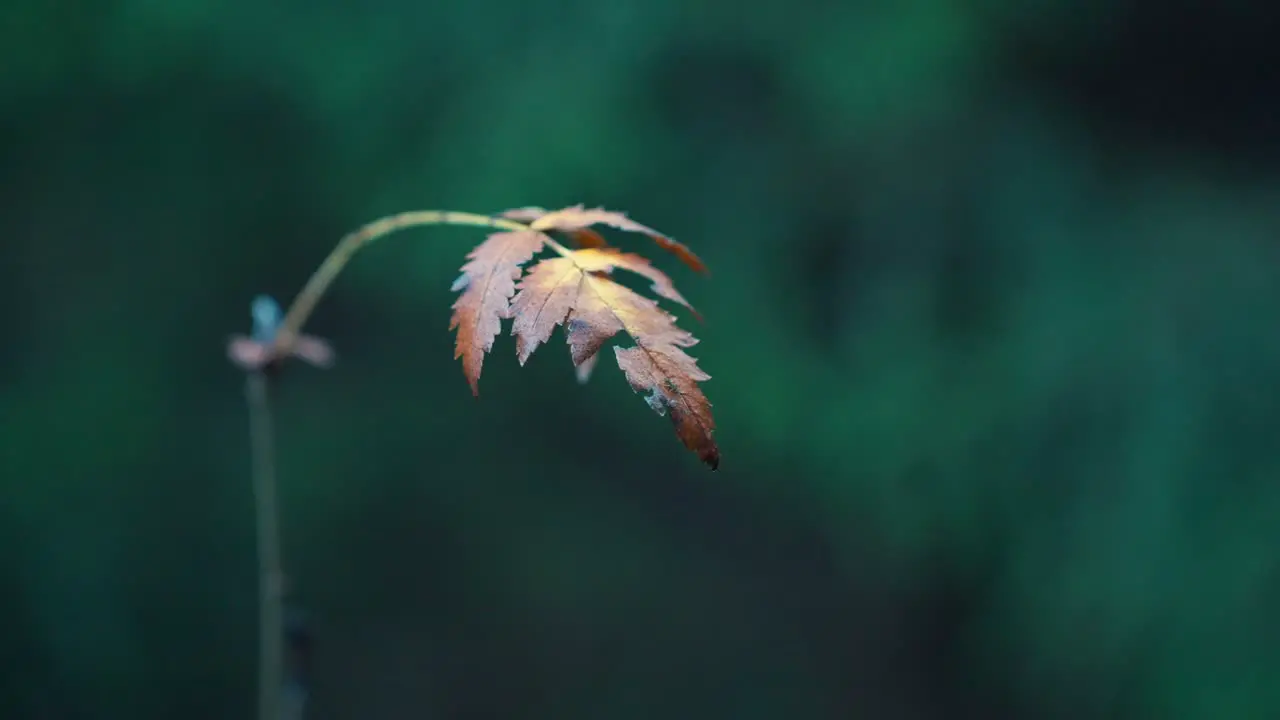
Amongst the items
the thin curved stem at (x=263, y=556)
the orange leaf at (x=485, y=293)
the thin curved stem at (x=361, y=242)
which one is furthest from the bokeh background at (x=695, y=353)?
the orange leaf at (x=485, y=293)

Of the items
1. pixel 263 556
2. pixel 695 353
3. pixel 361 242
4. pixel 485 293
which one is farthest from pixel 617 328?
pixel 263 556

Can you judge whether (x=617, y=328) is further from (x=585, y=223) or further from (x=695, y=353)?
(x=695, y=353)

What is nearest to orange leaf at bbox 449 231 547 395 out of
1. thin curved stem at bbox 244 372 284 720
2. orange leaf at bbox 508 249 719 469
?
orange leaf at bbox 508 249 719 469

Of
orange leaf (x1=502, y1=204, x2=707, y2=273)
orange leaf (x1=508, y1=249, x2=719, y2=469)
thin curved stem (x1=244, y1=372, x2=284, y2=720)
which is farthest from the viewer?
thin curved stem (x1=244, y1=372, x2=284, y2=720)

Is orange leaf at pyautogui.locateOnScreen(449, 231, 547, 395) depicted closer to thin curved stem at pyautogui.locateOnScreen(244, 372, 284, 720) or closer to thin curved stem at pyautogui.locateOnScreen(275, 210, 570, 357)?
thin curved stem at pyautogui.locateOnScreen(275, 210, 570, 357)

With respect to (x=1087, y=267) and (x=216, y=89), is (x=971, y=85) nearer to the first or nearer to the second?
(x=1087, y=267)
